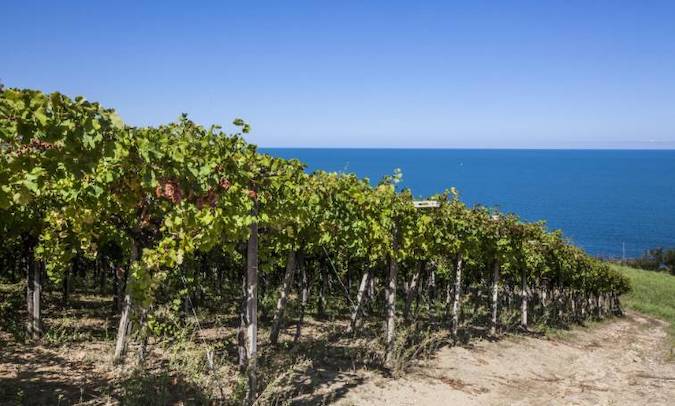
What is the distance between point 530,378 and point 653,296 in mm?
36659

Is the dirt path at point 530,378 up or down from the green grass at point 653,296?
up

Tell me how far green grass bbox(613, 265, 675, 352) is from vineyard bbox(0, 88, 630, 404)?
2071 centimetres

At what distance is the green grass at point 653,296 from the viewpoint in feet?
116

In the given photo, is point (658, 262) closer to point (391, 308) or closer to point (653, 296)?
point (653, 296)

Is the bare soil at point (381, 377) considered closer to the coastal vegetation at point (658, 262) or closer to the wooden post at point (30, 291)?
the wooden post at point (30, 291)

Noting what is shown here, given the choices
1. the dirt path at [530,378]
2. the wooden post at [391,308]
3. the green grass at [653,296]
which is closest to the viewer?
the dirt path at [530,378]

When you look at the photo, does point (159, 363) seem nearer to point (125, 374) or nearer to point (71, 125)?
point (125, 374)

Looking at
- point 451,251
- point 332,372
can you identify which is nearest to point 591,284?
point 451,251

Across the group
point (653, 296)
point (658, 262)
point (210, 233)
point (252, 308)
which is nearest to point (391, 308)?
point (252, 308)

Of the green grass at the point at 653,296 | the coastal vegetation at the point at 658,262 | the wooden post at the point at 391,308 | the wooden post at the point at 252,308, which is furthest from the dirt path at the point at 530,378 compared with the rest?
the coastal vegetation at the point at 658,262

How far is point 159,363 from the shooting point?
30.6 ft

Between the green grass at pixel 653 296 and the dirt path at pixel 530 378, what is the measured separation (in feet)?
47.5

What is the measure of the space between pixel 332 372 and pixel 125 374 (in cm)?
404

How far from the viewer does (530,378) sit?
1278cm
